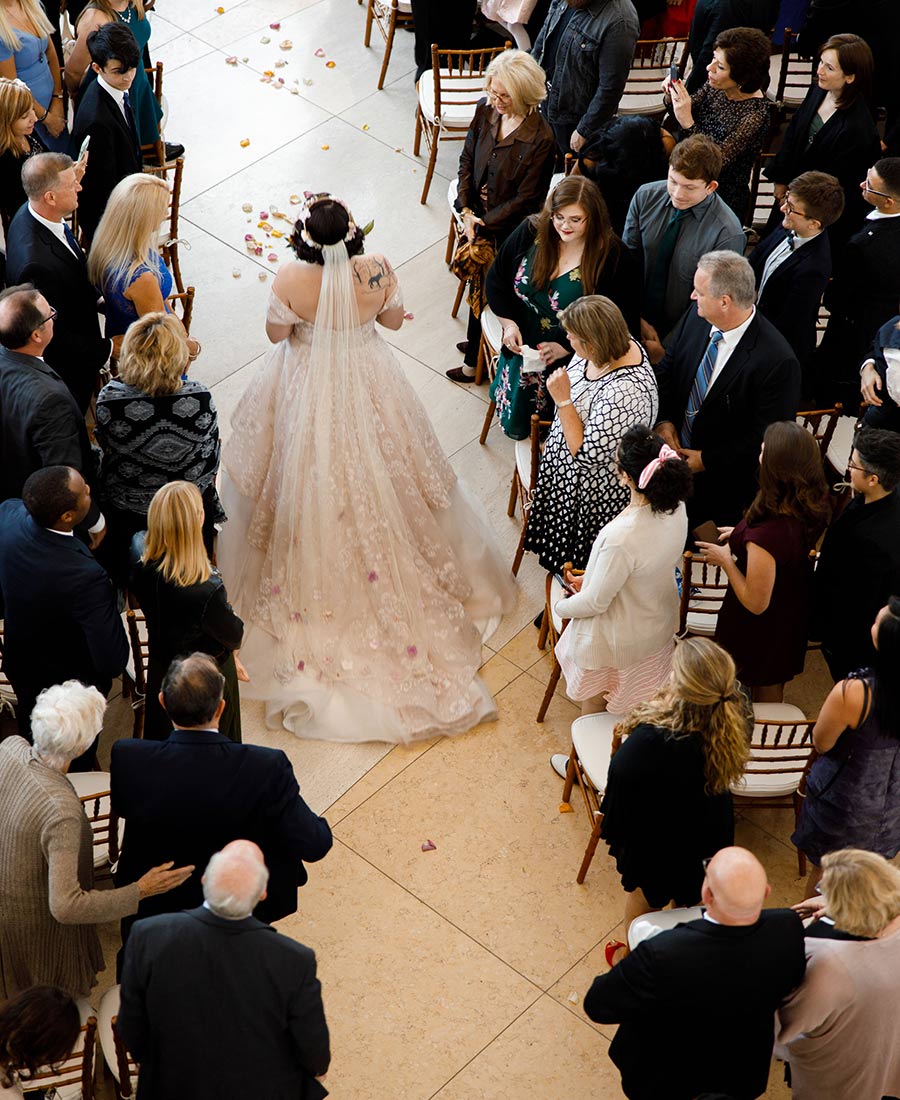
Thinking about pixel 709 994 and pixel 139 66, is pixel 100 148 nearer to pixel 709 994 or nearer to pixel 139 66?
pixel 139 66

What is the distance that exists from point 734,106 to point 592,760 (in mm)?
3184

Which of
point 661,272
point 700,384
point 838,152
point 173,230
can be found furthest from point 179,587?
point 838,152

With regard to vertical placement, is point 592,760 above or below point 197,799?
below

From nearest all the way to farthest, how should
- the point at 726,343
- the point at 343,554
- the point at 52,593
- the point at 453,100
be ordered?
the point at 52,593 → the point at 726,343 → the point at 343,554 → the point at 453,100

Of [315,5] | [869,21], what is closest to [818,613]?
[869,21]

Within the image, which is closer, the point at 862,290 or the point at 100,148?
the point at 862,290

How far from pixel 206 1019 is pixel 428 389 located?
152 inches

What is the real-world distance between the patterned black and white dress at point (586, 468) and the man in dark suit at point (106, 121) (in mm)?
2412

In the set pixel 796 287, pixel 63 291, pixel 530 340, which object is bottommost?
pixel 530 340

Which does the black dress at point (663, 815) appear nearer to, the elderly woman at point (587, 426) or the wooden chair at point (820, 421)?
the elderly woman at point (587, 426)

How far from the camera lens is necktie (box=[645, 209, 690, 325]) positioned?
496 cm

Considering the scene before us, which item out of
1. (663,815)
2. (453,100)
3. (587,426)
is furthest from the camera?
(453,100)

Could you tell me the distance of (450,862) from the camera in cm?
443

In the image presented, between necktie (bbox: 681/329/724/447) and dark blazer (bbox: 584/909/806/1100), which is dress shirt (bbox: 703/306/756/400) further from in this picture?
Answer: dark blazer (bbox: 584/909/806/1100)
